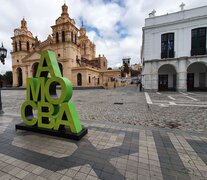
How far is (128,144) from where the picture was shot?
3.49 m

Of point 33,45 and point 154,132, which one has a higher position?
point 33,45

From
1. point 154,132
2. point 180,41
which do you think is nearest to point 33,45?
point 180,41

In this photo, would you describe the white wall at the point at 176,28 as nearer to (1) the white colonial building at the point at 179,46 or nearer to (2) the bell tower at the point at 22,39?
(1) the white colonial building at the point at 179,46

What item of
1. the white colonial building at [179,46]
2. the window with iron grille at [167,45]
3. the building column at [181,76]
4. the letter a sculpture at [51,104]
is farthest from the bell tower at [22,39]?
the letter a sculpture at [51,104]

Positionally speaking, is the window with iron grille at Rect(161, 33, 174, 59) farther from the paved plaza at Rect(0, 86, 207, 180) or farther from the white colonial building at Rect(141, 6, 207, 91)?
the paved plaza at Rect(0, 86, 207, 180)

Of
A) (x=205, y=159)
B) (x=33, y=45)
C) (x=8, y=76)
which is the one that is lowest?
(x=205, y=159)

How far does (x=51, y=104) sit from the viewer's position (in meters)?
3.92

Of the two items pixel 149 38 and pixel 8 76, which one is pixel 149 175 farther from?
pixel 8 76

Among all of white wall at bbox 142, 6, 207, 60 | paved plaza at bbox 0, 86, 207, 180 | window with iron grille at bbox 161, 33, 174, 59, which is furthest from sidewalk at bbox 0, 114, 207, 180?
white wall at bbox 142, 6, 207, 60

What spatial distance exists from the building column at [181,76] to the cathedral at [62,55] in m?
18.4

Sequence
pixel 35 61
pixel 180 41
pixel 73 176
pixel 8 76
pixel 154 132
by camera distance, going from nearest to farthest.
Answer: pixel 73 176 < pixel 154 132 < pixel 180 41 < pixel 35 61 < pixel 8 76

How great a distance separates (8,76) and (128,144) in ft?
220

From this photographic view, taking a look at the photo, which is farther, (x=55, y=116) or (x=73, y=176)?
(x=55, y=116)

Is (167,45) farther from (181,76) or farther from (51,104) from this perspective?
(51,104)
